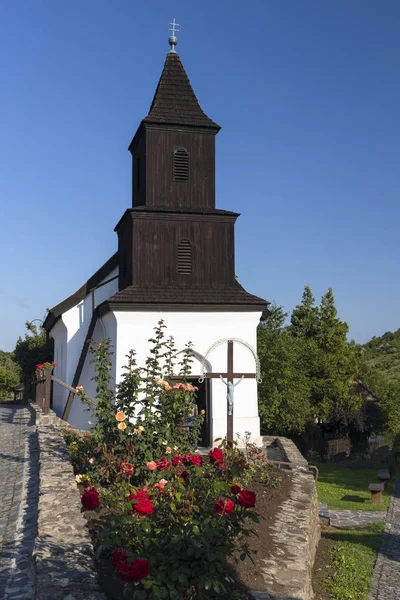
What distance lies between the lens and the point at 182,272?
18.2 m

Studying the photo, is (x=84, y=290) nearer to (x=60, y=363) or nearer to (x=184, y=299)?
(x=60, y=363)

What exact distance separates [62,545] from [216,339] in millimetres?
12250

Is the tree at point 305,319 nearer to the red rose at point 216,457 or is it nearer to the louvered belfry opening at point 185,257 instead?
the louvered belfry opening at point 185,257

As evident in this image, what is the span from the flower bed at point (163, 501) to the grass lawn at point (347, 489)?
7.42 meters

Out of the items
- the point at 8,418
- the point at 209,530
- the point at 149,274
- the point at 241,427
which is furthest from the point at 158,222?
the point at 209,530

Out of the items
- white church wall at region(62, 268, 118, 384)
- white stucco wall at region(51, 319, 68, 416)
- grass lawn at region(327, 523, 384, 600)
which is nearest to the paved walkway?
grass lawn at region(327, 523, 384, 600)

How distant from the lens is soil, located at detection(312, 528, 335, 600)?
834cm

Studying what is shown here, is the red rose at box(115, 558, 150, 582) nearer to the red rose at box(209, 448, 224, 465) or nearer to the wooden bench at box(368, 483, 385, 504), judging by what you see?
the red rose at box(209, 448, 224, 465)

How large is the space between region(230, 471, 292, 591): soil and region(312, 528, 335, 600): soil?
1090mm

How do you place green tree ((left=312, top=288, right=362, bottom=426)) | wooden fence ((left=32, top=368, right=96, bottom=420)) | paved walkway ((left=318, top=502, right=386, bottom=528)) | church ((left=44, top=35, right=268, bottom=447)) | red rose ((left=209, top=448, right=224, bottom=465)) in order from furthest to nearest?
green tree ((left=312, top=288, right=362, bottom=426)) < church ((left=44, top=35, right=268, bottom=447)) < wooden fence ((left=32, top=368, right=96, bottom=420)) < paved walkway ((left=318, top=502, right=386, bottom=528)) < red rose ((left=209, top=448, right=224, bottom=465))

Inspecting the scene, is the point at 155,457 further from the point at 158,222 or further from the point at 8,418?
the point at 8,418

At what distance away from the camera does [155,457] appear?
7.84 meters

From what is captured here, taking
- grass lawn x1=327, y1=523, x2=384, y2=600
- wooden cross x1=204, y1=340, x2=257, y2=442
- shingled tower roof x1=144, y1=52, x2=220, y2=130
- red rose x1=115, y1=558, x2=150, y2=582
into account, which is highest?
shingled tower roof x1=144, y1=52, x2=220, y2=130

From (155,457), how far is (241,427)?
30.9 feet
